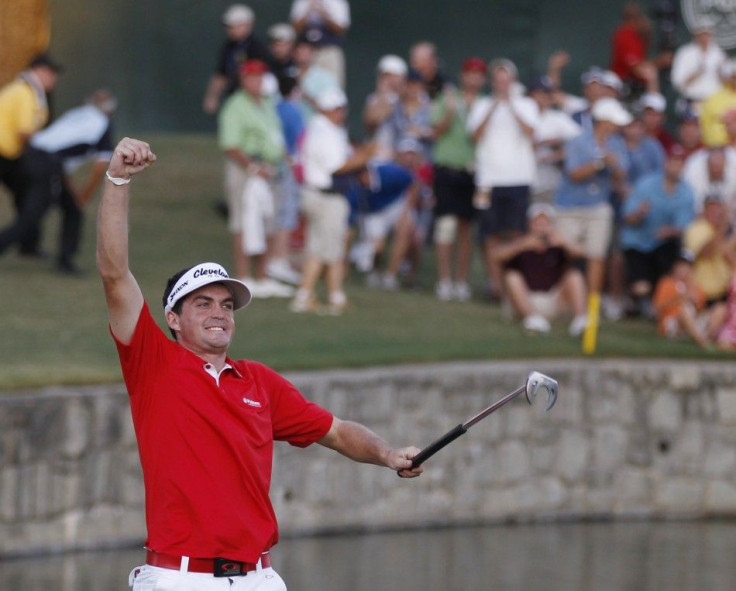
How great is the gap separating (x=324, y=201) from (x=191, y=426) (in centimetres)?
845

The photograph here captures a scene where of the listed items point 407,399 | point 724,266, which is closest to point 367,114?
point 724,266

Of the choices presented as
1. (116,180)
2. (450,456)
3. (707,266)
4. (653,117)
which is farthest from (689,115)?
(116,180)

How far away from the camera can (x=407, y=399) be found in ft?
38.9

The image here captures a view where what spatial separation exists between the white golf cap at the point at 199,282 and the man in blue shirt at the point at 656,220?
9326 mm

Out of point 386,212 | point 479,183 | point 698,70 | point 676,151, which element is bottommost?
point 386,212

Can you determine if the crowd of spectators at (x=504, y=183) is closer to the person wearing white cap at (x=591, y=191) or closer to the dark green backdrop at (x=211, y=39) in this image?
the person wearing white cap at (x=591, y=191)

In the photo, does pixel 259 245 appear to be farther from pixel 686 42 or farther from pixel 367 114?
pixel 686 42

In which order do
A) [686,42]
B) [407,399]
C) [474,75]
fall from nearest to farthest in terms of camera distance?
[407,399]
[474,75]
[686,42]

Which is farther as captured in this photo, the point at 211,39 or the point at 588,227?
the point at 211,39

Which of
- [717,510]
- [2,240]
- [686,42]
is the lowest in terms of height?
[717,510]

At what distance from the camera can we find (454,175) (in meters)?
15.4

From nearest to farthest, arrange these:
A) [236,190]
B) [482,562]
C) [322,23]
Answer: [482,562]
[236,190]
[322,23]

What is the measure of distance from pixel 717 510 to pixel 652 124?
4560mm

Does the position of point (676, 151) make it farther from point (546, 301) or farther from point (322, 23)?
point (322, 23)
